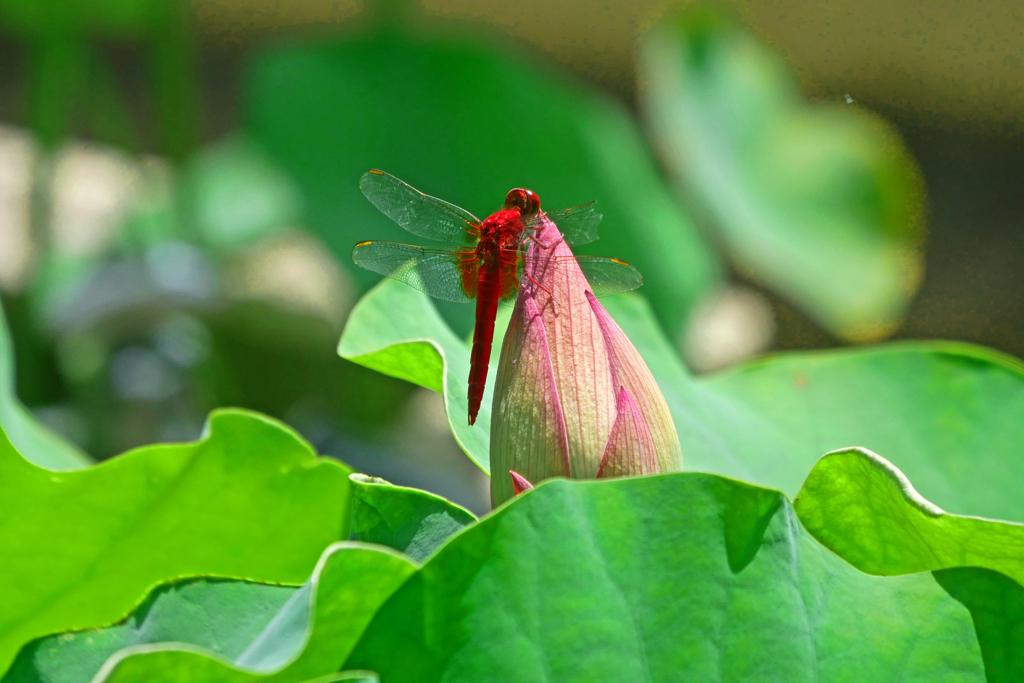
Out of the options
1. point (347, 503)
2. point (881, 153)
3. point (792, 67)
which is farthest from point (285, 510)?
point (792, 67)

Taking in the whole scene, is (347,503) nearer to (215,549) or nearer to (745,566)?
(215,549)

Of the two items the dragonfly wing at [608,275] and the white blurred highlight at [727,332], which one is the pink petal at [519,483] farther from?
the white blurred highlight at [727,332]

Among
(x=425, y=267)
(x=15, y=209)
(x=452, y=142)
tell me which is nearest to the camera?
(x=425, y=267)

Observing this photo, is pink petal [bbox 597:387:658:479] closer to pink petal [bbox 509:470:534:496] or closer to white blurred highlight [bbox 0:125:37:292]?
pink petal [bbox 509:470:534:496]

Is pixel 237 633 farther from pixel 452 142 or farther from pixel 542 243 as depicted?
pixel 452 142

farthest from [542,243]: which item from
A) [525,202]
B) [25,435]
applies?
[25,435]

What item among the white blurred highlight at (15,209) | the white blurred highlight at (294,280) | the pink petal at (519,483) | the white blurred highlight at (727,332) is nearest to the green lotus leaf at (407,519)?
the pink petal at (519,483)
